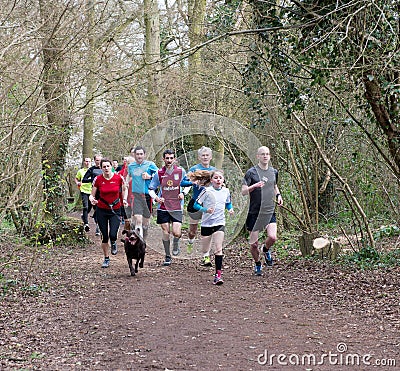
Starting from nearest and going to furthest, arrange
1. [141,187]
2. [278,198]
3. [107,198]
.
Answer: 1. [278,198]
2. [107,198]
3. [141,187]

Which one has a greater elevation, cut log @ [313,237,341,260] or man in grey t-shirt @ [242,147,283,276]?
man in grey t-shirt @ [242,147,283,276]

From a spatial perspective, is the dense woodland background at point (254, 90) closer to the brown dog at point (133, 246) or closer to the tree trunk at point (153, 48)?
Result: the tree trunk at point (153, 48)

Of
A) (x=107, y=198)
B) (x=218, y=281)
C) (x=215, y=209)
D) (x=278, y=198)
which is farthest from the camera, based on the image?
(x=107, y=198)

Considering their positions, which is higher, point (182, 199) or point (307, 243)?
point (182, 199)

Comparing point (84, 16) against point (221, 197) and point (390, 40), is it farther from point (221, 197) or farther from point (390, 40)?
point (390, 40)

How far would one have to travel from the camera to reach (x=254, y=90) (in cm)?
1188

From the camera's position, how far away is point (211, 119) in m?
17.3

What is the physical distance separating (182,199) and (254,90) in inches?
97.4

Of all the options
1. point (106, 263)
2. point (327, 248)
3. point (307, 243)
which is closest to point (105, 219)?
point (106, 263)

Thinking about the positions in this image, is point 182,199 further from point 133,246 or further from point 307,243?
point 307,243

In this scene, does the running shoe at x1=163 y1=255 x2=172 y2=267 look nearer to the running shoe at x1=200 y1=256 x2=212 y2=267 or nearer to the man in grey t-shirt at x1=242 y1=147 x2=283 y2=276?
the running shoe at x1=200 y1=256 x2=212 y2=267

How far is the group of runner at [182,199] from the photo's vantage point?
10.5 m

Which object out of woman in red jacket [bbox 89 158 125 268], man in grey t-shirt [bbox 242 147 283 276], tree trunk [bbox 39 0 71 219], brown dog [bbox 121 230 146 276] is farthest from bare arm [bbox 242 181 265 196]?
tree trunk [bbox 39 0 71 219]

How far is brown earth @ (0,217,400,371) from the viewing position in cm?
602
